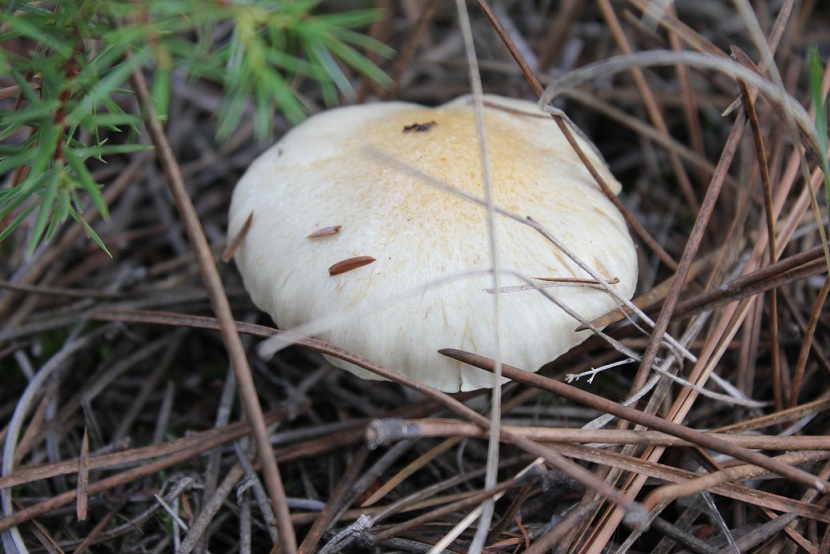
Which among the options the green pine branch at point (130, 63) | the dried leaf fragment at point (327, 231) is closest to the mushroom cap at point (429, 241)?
the dried leaf fragment at point (327, 231)

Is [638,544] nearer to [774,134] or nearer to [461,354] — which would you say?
[461,354]

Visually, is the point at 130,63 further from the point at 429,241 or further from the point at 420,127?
the point at 420,127

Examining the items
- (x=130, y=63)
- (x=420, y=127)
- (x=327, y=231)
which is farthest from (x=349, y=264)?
(x=130, y=63)

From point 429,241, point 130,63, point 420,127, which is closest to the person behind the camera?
point 130,63

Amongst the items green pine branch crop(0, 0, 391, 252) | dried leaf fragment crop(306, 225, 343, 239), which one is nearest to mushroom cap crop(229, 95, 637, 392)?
dried leaf fragment crop(306, 225, 343, 239)

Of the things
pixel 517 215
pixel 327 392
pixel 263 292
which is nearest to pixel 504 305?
pixel 517 215
